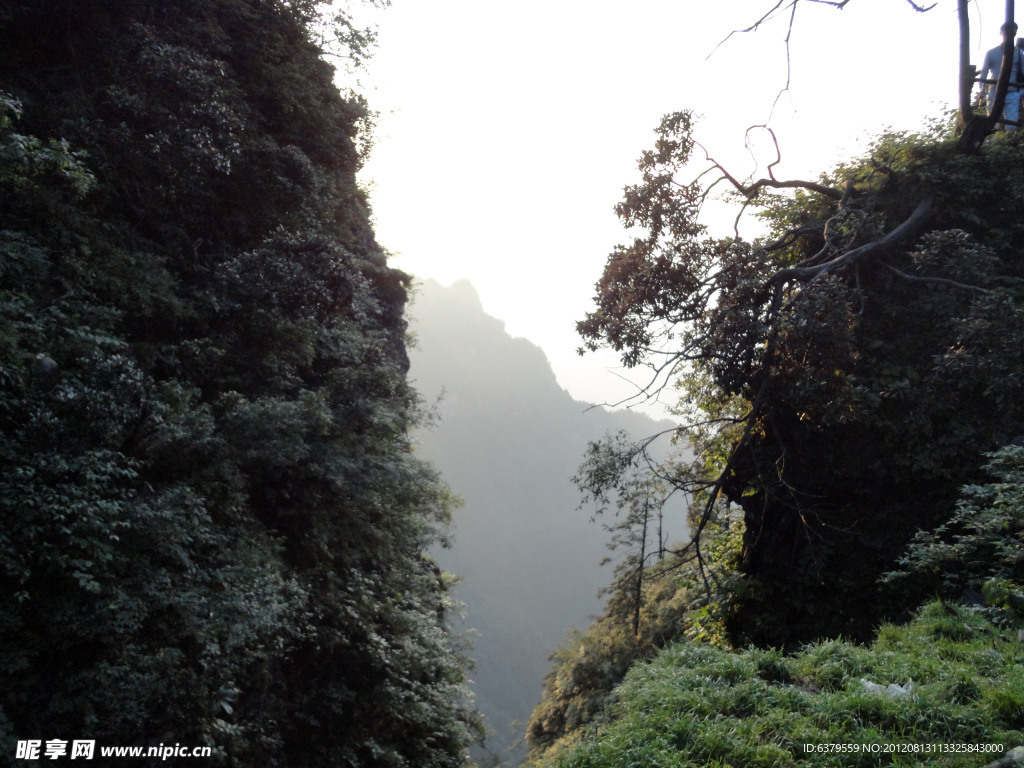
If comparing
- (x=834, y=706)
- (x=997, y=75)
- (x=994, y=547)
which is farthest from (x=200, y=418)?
(x=997, y=75)

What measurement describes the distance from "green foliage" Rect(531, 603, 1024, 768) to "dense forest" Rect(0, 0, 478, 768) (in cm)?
317

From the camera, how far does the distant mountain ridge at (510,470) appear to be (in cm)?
9150

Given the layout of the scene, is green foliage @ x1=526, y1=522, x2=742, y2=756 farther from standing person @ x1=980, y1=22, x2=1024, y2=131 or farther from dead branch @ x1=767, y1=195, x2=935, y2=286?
standing person @ x1=980, y1=22, x2=1024, y2=131

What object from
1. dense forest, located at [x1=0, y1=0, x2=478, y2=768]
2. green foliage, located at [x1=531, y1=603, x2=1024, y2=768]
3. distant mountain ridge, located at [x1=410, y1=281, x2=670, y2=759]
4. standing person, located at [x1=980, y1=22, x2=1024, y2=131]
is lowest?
green foliage, located at [x1=531, y1=603, x2=1024, y2=768]

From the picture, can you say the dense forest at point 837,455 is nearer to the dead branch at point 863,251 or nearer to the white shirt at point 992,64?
the dead branch at point 863,251

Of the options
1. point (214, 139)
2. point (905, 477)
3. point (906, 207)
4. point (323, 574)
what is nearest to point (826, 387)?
point (905, 477)

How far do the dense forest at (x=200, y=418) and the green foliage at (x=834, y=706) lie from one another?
3.17 meters

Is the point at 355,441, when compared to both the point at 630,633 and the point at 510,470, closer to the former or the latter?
the point at 630,633

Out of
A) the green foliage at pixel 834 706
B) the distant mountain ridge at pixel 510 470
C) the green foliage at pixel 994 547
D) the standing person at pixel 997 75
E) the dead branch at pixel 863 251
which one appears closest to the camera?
the green foliage at pixel 834 706

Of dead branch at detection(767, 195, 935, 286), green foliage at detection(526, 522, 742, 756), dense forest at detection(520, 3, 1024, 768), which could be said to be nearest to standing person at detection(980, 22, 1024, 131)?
dense forest at detection(520, 3, 1024, 768)

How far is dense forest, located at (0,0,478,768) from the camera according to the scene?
4371 millimetres

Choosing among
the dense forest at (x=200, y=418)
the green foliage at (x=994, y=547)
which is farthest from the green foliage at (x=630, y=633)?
the dense forest at (x=200, y=418)

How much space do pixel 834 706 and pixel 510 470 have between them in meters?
110

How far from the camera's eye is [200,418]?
19.0 feet
